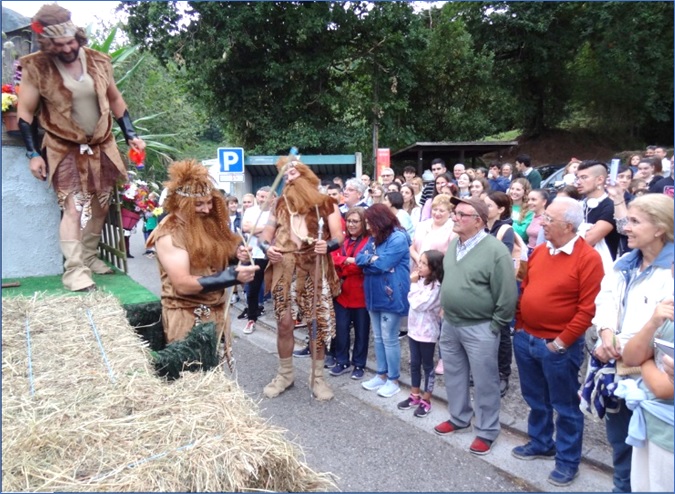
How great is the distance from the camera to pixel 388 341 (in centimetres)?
530

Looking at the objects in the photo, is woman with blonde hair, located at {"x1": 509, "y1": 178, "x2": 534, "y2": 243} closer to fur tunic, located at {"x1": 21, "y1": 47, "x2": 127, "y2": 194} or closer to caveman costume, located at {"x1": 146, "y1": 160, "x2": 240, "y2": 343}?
caveman costume, located at {"x1": 146, "y1": 160, "x2": 240, "y2": 343}

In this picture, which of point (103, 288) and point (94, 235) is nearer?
point (103, 288)

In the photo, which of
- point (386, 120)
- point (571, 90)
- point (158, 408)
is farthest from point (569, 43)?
point (158, 408)

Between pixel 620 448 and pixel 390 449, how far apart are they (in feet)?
5.65

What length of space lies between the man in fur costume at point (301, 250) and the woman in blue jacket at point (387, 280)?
42 cm

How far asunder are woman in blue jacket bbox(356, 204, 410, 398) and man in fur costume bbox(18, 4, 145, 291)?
2.33 metres

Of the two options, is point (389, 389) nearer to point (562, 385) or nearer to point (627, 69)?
point (562, 385)

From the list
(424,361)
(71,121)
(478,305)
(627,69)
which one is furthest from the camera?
(627,69)

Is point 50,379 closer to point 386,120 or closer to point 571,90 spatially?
point 386,120

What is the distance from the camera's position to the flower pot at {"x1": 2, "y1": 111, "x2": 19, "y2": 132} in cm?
448

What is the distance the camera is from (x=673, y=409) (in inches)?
96.9

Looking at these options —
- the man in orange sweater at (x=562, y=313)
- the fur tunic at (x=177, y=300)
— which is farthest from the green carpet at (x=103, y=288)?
the man in orange sweater at (x=562, y=313)

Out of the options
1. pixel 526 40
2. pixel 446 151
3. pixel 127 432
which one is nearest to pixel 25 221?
pixel 127 432

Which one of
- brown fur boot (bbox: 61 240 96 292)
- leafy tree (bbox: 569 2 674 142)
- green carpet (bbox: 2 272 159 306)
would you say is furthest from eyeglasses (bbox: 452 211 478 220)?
leafy tree (bbox: 569 2 674 142)
